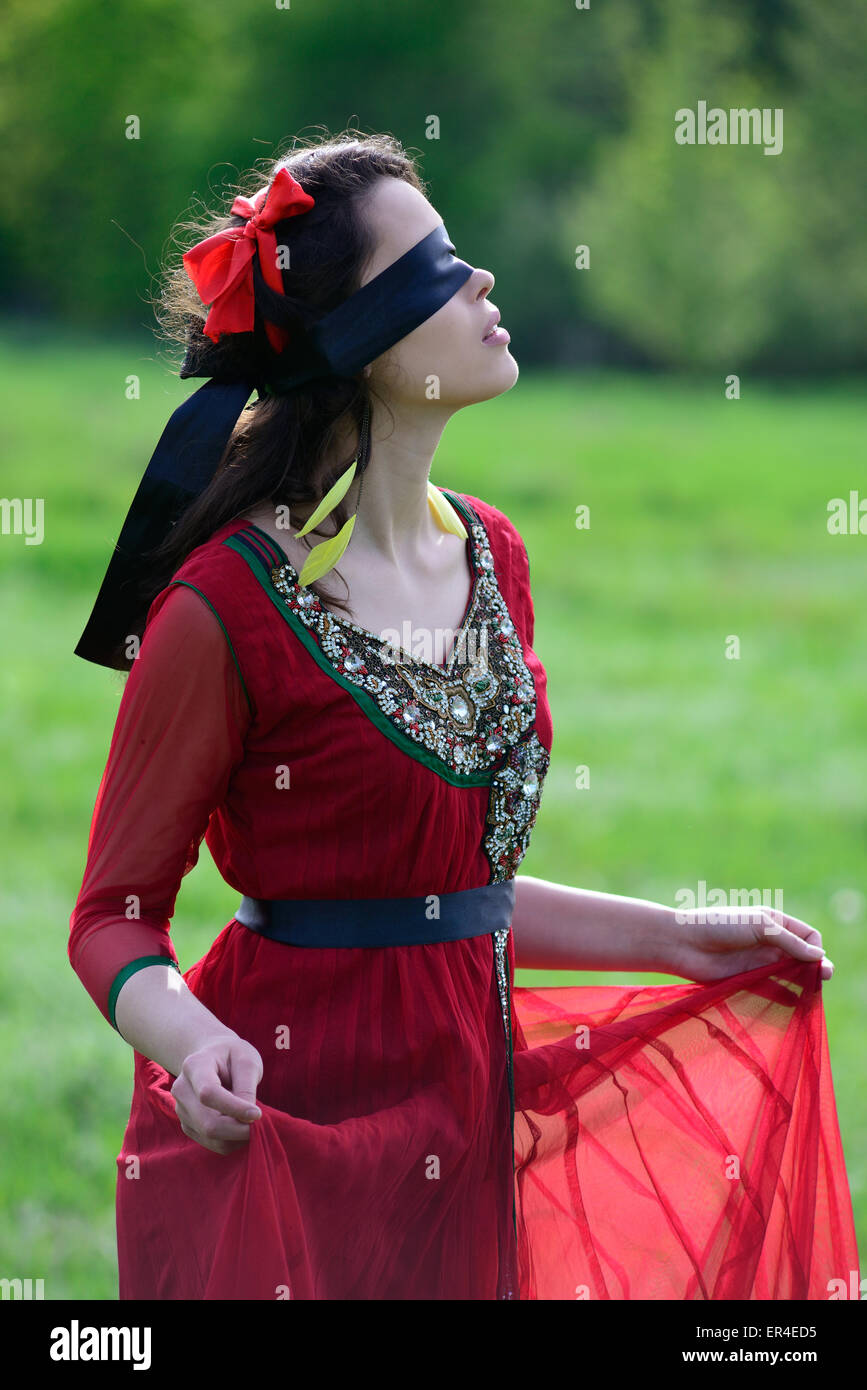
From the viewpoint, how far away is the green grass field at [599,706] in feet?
14.4

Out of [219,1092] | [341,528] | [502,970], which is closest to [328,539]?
[341,528]

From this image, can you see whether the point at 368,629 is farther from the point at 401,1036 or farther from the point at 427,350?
the point at 401,1036

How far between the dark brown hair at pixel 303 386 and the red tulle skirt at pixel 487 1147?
1.78 feet

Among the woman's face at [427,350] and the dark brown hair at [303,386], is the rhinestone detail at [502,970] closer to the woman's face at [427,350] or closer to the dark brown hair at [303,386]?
the dark brown hair at [303,386]

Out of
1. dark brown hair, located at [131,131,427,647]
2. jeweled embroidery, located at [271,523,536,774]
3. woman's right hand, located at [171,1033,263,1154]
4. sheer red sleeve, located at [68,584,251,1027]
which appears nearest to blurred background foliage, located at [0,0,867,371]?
dark brown hair, located at [131,131,427,647]

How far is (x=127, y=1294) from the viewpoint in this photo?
79.8 inches

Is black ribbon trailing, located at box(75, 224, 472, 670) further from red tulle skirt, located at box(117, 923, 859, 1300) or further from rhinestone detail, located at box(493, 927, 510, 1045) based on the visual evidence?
rhinestone detail, located at box(493, 927, 510, 1045)

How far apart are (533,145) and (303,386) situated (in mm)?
38138

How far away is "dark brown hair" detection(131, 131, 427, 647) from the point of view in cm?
202

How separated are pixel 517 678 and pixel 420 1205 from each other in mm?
701

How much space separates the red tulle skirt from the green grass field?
35.7 inches

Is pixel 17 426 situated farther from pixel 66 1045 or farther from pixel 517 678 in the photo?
pixel 517 678

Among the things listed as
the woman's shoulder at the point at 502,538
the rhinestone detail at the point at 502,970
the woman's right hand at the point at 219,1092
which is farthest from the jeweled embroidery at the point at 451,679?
the woman's right hand at the point at 219,1092

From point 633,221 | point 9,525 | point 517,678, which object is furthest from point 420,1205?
point 633,221
